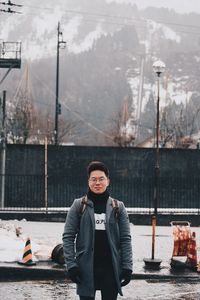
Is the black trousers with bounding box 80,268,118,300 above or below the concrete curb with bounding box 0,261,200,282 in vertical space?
above

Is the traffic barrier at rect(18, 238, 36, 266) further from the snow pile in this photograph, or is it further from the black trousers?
the black trousers

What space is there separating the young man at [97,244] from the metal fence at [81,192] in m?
22.3

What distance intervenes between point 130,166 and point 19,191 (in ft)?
18.3

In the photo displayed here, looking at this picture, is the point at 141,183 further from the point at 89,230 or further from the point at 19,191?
the point at 89,230

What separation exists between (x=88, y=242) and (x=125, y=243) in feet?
1.28

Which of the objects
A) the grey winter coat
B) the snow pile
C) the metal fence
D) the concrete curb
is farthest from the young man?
the metal fence

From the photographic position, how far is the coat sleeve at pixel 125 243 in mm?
6285

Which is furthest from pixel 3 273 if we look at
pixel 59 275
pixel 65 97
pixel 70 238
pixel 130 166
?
pixel 65 97

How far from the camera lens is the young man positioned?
6.18m

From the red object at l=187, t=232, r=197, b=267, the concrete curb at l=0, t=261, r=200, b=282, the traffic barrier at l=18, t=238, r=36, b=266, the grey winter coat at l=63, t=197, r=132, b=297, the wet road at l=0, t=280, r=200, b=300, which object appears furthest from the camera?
the red object at l=187, t=232, r=197, b=267

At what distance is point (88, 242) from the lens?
6.21m

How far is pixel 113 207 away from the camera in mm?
6375

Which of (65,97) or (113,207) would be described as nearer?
(113,207)

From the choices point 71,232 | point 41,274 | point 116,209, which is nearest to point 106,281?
point 71,232
